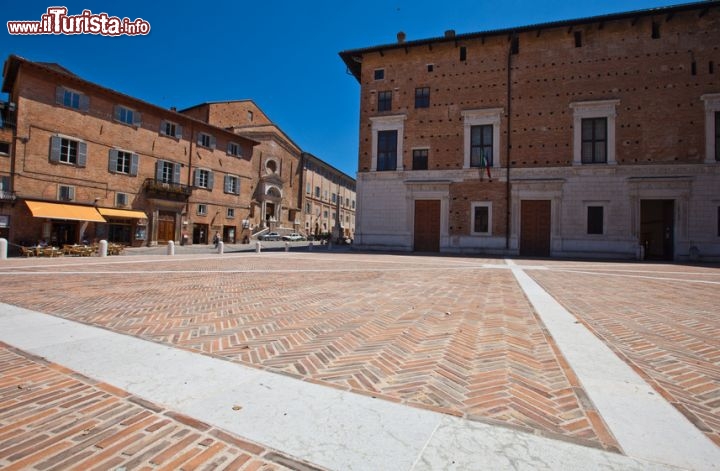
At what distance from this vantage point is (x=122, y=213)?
2625 cm

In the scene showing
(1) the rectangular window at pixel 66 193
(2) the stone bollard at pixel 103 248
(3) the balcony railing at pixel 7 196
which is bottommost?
(2) the stone bollard at pixel 103 248

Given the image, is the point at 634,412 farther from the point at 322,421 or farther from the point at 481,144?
the point at 481,144

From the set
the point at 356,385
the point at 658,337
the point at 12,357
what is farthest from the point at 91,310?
the point at 658,337

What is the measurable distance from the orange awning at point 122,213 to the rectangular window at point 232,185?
925 cm

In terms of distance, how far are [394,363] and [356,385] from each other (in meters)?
0.65

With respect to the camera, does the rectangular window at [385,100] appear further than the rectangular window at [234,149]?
No

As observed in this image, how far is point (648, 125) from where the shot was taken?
864 inches

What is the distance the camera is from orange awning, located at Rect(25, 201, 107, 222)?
21169 mm

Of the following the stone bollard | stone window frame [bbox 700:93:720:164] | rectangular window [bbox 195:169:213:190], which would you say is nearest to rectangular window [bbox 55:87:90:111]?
rectangular window [bbox 195:169:213:190]

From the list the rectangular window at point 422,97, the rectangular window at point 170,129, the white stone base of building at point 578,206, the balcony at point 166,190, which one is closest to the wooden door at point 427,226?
the white stone base of building at point 578,206

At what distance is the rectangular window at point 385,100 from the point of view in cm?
2730

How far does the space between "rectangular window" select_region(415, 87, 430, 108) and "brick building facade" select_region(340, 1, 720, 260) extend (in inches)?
3.1

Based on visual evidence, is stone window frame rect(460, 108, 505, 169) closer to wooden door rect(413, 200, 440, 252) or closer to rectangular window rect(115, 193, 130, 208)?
wooden door rect(413, 200, 440, 252)

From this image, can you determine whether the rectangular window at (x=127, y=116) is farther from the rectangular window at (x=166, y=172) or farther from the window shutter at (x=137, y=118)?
the rectangular window at (x=166, y=172)
